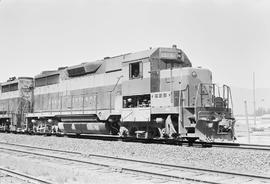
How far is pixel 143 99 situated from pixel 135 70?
1.35 meters

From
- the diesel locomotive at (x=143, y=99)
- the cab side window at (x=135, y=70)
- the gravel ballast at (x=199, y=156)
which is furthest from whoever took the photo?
the cab side window at (x=135, y=70)

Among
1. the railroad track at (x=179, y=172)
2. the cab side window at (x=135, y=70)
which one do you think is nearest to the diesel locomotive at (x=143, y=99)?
the cab side window at (x=135, y=70)

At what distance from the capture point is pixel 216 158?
381 inches

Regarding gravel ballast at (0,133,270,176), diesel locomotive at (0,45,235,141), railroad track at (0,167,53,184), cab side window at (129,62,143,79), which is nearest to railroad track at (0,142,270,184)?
gravel ballast at (0,133,270,176)

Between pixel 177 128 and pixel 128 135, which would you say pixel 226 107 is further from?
pixel 128 135

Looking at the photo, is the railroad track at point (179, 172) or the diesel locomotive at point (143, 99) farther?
the diesel locomotive at point (143, 99)

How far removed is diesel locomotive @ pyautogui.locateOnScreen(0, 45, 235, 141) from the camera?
1265 cm

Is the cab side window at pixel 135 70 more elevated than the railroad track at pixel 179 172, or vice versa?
the cab side window at pixel 135 70

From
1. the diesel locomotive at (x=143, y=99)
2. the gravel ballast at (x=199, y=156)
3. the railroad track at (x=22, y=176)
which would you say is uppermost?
the diesel locomotive at (x=143, y=99)

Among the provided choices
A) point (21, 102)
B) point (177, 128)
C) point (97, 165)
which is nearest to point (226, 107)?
point (177, 128)

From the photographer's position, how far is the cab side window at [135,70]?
48.0 ft

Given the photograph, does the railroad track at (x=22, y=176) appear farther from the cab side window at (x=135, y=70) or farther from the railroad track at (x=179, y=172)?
the cab side window at (x=135, y=70)

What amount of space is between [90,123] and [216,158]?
28.2ft

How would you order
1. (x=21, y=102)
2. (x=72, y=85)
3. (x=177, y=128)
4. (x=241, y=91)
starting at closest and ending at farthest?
(x=177, y=128) → (x=72, y=85) → (x=21, y=102) → (x=241, y=91)
